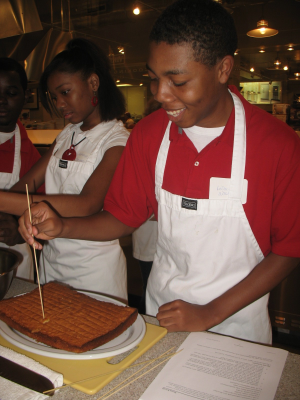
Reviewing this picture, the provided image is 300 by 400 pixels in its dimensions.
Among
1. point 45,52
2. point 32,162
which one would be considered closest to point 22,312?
point 32,162

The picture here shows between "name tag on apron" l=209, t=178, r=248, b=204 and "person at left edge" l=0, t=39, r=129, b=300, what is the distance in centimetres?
50

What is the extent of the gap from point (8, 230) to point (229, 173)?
85 centimetres

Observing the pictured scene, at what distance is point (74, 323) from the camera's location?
0.86 metres

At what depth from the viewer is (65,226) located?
3.64 feet

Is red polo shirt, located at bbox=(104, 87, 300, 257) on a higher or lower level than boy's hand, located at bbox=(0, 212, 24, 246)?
higher

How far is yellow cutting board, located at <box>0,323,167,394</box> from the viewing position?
710 mm

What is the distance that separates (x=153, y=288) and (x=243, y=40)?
5075 millimetres

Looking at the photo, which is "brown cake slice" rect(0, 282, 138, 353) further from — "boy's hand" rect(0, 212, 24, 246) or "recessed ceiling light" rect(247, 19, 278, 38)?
"recessed ceiling light" rect(247, 19, 278, 38)

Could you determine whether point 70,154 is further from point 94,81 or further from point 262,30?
point 262,30

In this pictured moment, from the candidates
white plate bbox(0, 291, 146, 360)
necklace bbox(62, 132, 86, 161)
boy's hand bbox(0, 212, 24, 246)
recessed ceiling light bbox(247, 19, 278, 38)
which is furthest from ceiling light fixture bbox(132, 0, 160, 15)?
white plate bbox(0, 291, 146, 360)

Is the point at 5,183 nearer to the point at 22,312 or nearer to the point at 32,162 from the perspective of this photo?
the point at 32,162

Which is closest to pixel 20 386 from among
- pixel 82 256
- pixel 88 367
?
pixel 88 367

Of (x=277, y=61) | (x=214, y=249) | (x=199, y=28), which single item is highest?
(x=277, y=61)

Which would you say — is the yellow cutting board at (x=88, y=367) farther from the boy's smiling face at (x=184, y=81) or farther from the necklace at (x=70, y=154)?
the necklace at (x=70, y=154)
